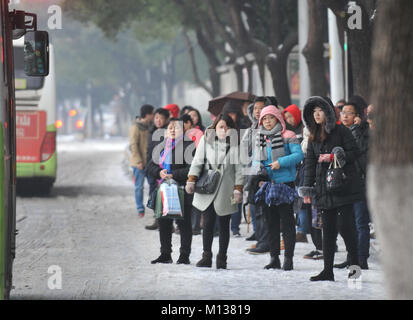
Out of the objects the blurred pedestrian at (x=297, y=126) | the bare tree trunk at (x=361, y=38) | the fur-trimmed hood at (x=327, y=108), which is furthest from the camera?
the bare tree trunk at (x=361, y=38)

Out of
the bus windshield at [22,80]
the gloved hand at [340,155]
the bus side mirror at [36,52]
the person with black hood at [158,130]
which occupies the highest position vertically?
the bus windshield at [22,80]

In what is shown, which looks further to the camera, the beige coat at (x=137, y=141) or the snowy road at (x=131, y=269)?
the beige coat at (x=137, y=141)

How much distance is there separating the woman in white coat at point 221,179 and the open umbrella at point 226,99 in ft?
11.6

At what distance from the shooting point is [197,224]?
48.5 ft

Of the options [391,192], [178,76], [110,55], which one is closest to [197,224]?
[391,192]

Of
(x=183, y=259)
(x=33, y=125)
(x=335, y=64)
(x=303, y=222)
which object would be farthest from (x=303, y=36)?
(x=183, y=259)

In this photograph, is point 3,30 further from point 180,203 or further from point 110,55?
point 110,55

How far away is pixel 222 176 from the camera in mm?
11047

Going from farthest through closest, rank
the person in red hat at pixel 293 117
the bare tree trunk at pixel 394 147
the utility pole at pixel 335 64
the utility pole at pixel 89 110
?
the utility pole at pixel 89 110, the utility pole at pixel 335 64, the person in red hat at pixel 293 117, the bare tree trunk at pixel 394 147

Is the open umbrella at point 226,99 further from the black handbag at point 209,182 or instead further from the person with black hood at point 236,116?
the black handbag at point 209,182

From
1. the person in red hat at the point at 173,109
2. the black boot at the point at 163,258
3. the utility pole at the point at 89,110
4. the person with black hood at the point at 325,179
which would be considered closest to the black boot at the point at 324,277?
the person with black hood at the point at 325,179

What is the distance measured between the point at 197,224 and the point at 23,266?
3.87 metres

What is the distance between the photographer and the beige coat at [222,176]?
432 inches
